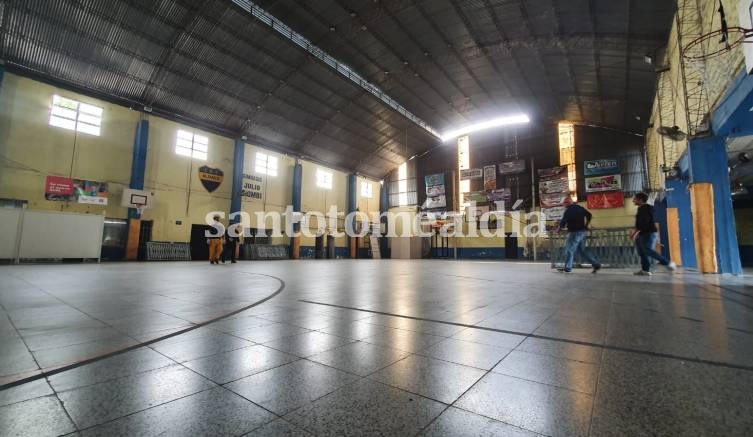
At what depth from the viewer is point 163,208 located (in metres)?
15.8

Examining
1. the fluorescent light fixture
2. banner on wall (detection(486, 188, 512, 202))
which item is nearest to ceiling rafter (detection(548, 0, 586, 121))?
the fluorescent light fixture

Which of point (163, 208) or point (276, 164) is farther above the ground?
point (276, 164)

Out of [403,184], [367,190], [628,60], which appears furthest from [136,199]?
[628,60]

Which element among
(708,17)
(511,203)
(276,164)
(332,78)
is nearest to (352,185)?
(276,164)

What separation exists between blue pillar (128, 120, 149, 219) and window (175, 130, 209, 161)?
151 centimetres

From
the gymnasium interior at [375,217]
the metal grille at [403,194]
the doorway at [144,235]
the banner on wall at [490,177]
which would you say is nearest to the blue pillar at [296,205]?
the gymnasium interior at [375,217]

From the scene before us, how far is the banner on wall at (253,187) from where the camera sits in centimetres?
1892

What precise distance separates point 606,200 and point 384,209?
53.7 ft

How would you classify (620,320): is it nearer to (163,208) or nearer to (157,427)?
(157,427)

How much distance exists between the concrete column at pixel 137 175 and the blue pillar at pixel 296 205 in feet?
28.0

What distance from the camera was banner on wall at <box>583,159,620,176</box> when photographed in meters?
19.4

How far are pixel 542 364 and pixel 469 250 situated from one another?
77.5 ft

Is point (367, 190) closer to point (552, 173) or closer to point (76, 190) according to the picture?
point (552, 173)

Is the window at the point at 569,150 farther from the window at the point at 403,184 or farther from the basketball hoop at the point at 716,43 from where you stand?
the basketball hoop at the point at 716,43
